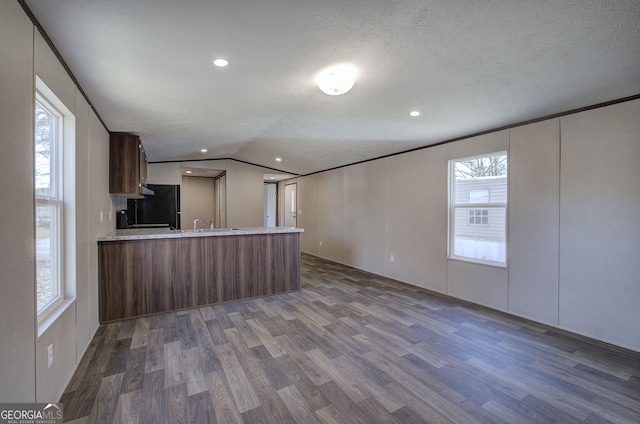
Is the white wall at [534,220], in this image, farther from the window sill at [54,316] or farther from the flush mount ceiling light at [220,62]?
the window sill at [54,316]

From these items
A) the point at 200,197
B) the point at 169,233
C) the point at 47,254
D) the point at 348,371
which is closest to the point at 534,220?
the point at 348,371

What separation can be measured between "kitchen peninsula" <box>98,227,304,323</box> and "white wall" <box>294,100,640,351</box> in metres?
2.24

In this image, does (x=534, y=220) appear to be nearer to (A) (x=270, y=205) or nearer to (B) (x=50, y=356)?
(B) (x=50, y=356)

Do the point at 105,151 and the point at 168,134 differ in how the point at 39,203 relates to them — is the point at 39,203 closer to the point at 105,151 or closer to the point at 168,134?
the point at 105,151

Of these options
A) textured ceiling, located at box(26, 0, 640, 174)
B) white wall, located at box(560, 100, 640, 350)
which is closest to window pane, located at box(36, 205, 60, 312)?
textured ceiling, located at box(26, 0, 640, 174)

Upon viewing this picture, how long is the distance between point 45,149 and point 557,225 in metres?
4.73

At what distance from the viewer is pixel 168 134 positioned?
417 centimetres

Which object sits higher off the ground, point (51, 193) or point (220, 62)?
point (220, 62)

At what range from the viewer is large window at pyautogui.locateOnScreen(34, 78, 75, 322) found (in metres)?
1.86

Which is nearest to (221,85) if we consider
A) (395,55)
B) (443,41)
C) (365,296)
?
(395,55)

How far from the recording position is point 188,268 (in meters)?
3.79

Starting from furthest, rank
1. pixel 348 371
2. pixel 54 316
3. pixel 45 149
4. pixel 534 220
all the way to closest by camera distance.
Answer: pixel 534 220 → pixel 348 371 → pixel 45 149 → pixel 54 316

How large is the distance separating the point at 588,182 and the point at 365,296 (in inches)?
116

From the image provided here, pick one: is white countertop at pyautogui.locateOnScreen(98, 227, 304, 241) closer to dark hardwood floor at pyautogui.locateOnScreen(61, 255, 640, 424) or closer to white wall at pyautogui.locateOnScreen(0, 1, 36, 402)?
dark hardwood floor at pyautogui.locateOnScreen(61, 255, 640, 424)
